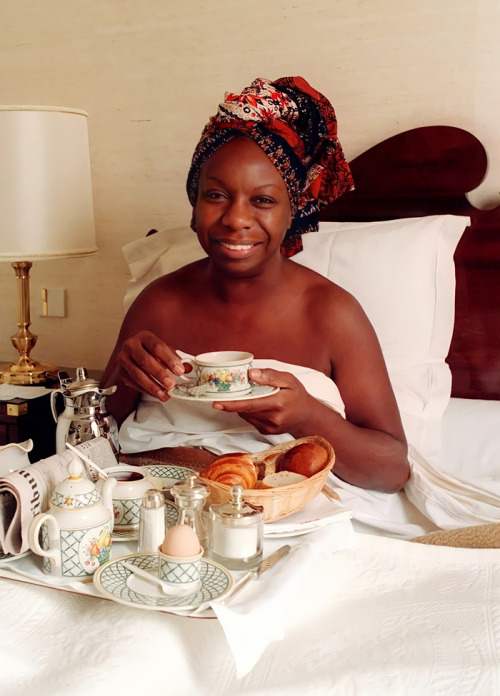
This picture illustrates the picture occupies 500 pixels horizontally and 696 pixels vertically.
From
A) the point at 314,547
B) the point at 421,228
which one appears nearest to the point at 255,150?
the point at 421,228

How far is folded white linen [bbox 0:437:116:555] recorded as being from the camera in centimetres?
105

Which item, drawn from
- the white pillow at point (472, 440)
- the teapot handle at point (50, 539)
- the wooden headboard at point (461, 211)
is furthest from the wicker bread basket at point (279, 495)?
the wooden headboard at point (461, 211)

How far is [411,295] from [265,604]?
1026mm

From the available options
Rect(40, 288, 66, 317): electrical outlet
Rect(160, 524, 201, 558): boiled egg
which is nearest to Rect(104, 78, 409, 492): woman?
Rect(160, 524, 201, 558): boiled egg

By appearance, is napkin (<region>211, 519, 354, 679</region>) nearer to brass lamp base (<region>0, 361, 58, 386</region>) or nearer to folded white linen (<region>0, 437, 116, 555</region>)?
folded white linen (<region>0, 437, 116, 555</region>)

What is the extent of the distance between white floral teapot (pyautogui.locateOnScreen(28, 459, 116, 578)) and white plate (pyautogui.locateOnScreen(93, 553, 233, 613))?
3cm

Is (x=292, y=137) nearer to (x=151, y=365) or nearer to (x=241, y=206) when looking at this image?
(x=241, y=206)

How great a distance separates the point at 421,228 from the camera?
6.01 ft

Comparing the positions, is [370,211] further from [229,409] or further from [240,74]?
[229,409]

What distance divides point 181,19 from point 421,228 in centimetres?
98

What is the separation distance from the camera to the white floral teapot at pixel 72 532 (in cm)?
101

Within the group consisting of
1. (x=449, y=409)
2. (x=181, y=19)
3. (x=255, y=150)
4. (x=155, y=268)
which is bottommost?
(x=449, y=409)

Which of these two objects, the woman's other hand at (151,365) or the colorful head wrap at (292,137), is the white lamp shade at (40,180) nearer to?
the colorful head wrap at (292,137)

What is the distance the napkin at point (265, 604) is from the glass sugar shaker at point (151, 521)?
0.15 meters
